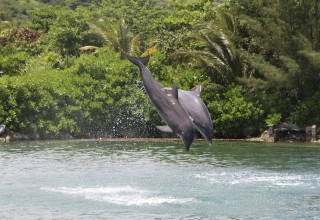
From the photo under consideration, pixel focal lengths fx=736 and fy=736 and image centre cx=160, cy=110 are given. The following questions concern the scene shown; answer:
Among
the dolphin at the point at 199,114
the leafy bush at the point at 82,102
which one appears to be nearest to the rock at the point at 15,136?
the leafy bush at the point at 82,102

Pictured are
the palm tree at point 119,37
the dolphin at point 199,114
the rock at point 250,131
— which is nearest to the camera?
the dolphin at point 199,114

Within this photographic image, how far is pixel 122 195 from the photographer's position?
17734 millimetres

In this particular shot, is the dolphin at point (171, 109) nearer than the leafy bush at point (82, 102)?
Yes

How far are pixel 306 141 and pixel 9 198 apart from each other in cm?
1964

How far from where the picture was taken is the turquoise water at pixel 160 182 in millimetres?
15648

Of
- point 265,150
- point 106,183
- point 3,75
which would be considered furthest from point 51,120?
point 106,183

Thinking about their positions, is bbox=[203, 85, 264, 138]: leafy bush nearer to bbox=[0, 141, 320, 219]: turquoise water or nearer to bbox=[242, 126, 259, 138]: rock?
bbox=[242, 126, 259, 138]: rock

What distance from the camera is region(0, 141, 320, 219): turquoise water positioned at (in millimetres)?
15648

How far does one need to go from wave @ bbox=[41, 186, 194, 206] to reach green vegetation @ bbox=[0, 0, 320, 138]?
53.6ft

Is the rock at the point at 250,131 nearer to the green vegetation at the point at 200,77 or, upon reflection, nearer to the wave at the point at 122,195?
the green vegetation at the point at 200,77

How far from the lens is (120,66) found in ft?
124

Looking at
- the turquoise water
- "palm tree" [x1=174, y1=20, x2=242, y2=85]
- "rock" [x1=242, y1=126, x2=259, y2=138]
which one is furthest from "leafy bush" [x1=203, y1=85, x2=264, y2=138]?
the turquoise water

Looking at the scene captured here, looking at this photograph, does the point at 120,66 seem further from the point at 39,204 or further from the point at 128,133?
the point at 39,204

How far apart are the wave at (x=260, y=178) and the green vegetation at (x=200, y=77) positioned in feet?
39.5
